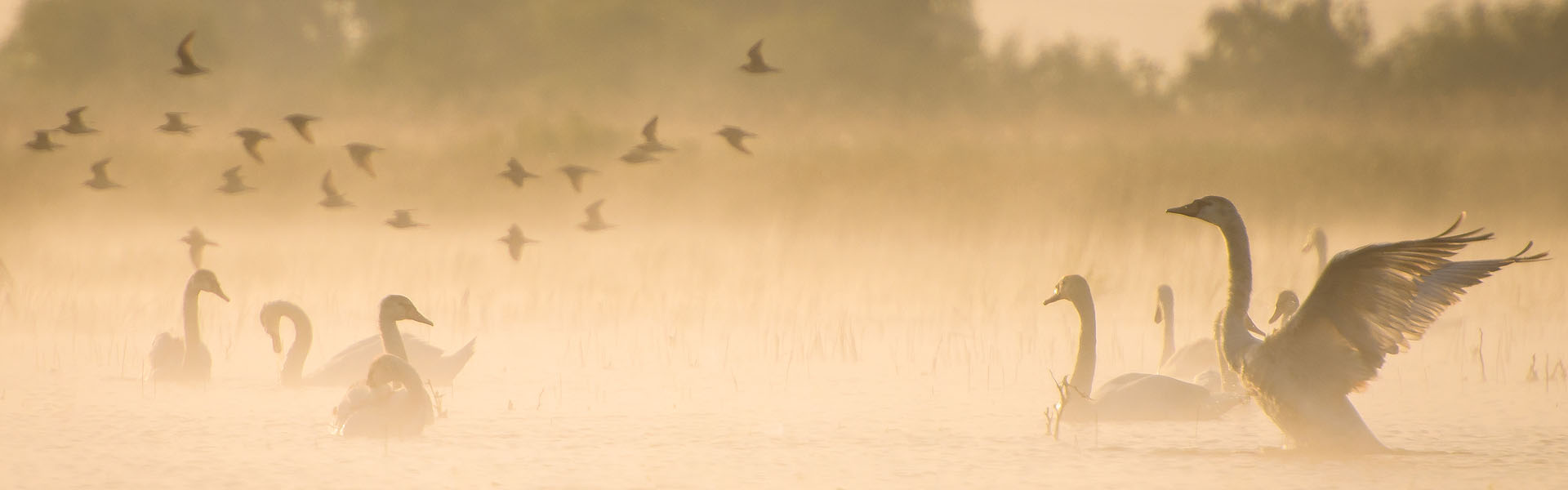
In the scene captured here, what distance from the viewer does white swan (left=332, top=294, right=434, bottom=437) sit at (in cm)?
622

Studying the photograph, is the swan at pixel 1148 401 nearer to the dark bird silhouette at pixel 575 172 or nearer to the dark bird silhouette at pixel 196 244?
the dark bird silhouette at pixel 575 172

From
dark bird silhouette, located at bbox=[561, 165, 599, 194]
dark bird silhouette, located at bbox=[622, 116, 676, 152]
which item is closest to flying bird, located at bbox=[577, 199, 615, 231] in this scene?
dark bird silhouette, located at bbox=[561, 165, 599, 194]

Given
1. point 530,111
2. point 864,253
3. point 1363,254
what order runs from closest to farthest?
point 1363,254, point 864,253, point 530,111

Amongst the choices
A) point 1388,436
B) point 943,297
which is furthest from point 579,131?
point 1388,436

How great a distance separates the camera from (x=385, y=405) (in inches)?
246

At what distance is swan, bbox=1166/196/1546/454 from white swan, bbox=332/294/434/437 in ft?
9.16

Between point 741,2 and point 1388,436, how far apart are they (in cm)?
2568

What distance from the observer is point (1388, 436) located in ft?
20.4

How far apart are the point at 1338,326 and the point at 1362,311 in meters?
0.09

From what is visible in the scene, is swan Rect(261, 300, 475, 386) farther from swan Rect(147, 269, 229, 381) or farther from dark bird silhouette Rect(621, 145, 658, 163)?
dark bird silhouette Rect(621, 145, 658, 163)

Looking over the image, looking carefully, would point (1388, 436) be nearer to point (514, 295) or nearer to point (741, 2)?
point (514, 295)

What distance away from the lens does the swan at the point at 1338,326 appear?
17.6 ft

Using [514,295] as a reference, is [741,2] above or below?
above

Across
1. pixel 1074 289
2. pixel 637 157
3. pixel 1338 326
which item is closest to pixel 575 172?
pixel 637 157
